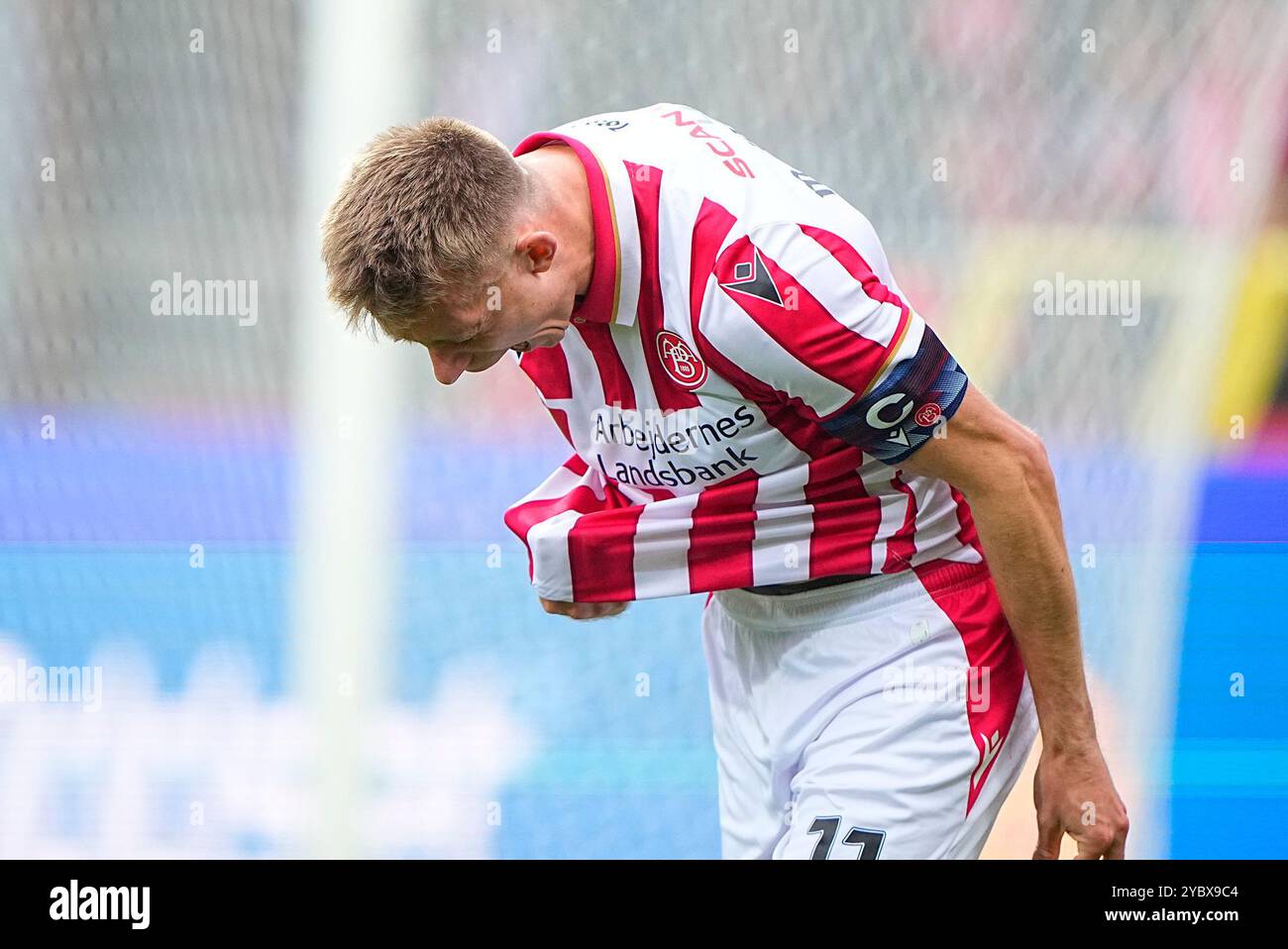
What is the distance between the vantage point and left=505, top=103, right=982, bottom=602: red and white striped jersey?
72 cm

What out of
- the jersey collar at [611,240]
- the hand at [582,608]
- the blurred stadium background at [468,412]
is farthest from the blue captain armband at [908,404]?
the blurred stadium background at [468,412]

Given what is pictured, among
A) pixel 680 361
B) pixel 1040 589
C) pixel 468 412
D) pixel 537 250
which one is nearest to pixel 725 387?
pixel 680 361

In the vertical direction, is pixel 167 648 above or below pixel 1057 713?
below

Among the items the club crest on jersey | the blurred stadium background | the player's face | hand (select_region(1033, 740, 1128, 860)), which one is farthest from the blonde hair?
the blurred stadium background

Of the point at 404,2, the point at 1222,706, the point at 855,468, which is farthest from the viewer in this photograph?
the point at 1222,706

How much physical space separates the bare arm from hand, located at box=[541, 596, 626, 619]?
260 mm

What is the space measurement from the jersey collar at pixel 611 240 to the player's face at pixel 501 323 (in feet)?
0.07

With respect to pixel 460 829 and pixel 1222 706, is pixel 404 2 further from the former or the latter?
pixel 1222 706

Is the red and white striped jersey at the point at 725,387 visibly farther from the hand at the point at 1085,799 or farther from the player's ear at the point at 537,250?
the hand at the point at 1085,799

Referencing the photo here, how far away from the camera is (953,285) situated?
1.64 meters

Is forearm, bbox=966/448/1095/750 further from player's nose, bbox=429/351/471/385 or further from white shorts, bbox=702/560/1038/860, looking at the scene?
player's nose, bbox=429/351/471/385

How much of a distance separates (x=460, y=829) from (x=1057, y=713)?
0.89 metres

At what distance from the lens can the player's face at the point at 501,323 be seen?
0.75 metres
